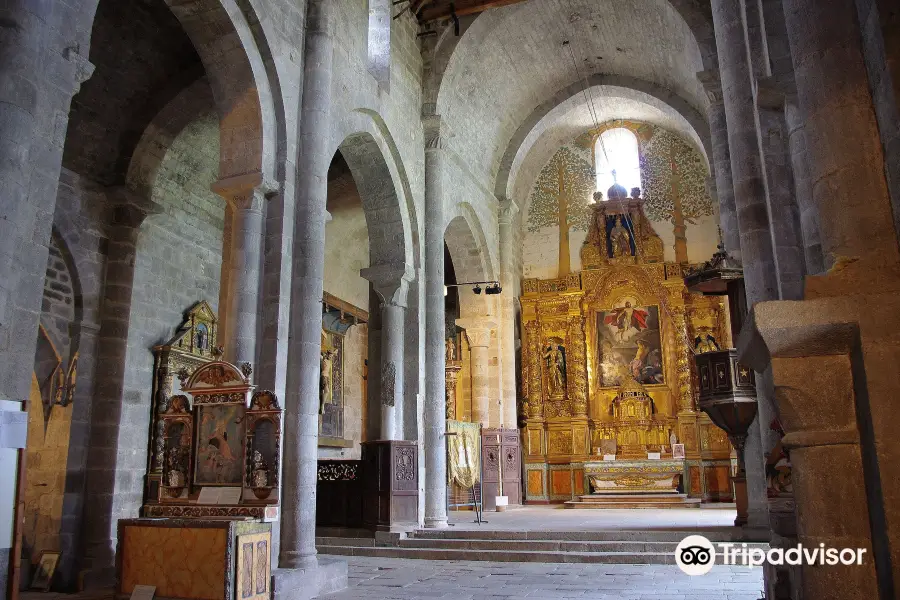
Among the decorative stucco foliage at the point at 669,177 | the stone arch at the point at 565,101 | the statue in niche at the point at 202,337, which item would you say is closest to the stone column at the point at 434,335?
the statue in niche at the point at 202,337

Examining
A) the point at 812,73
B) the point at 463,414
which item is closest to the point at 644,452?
the point at 463,414

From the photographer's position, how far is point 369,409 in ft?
40.4

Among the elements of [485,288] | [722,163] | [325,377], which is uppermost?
[722,163]

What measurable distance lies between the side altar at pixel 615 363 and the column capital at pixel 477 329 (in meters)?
1.93

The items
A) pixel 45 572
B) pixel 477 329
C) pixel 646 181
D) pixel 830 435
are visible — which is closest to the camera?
pixel 830 435

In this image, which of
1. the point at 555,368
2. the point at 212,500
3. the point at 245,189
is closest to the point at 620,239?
the point at 555,368

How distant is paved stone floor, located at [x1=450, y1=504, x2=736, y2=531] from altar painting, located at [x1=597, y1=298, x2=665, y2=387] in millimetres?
3737

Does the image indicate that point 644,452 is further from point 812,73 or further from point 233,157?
point 812,73

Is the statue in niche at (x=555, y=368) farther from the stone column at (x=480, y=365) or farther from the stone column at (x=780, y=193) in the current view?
the stone column at (x=780, y=193)

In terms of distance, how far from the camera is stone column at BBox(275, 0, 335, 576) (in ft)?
26.6

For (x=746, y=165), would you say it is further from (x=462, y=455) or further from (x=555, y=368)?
(x=555, y=368)

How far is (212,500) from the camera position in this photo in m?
6.67

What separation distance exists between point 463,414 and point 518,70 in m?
8.45

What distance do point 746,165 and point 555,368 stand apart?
1122 cm
